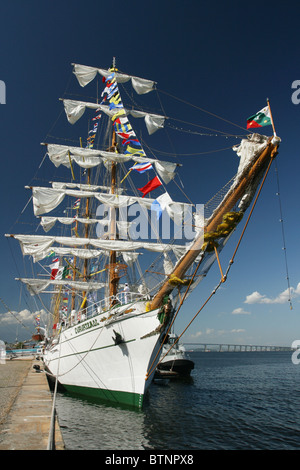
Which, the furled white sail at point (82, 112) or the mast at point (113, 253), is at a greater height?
the furled white sail at point (82, 112)

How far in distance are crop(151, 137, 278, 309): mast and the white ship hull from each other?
103cm

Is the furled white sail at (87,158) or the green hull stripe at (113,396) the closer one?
the green hull stripe at (113,396)

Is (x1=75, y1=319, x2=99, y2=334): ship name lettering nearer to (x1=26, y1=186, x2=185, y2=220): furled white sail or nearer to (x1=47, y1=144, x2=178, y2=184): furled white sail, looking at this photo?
(x1=26, y1=186, x2=185, y2=220): furled white sail

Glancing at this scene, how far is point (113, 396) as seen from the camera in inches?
571

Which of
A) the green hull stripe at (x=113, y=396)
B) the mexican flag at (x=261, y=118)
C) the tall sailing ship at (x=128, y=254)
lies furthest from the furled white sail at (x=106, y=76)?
the green hull stripe at (x=113, y=396)

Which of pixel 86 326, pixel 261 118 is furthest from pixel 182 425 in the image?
pixel 261 118

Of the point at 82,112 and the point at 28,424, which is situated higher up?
the point at 82,112

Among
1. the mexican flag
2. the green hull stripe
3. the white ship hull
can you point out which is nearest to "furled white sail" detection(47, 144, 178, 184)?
the white ship hull

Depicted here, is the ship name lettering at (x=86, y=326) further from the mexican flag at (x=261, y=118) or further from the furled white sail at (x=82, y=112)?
the furled white sail at (x=82, y=112)

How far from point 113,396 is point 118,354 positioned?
2.42 meters

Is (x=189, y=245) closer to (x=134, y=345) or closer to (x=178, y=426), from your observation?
(x=134, y=345)

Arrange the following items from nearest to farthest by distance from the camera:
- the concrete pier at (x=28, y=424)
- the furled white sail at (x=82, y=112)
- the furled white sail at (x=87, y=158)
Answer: the concrete pier at (x=28, y=424), the furled white sail at (x=87, y=158), the furled white sail at (x=82, y=112)

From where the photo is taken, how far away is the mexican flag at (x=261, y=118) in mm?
9477

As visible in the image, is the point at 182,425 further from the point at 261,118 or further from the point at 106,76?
the point at 106,76
